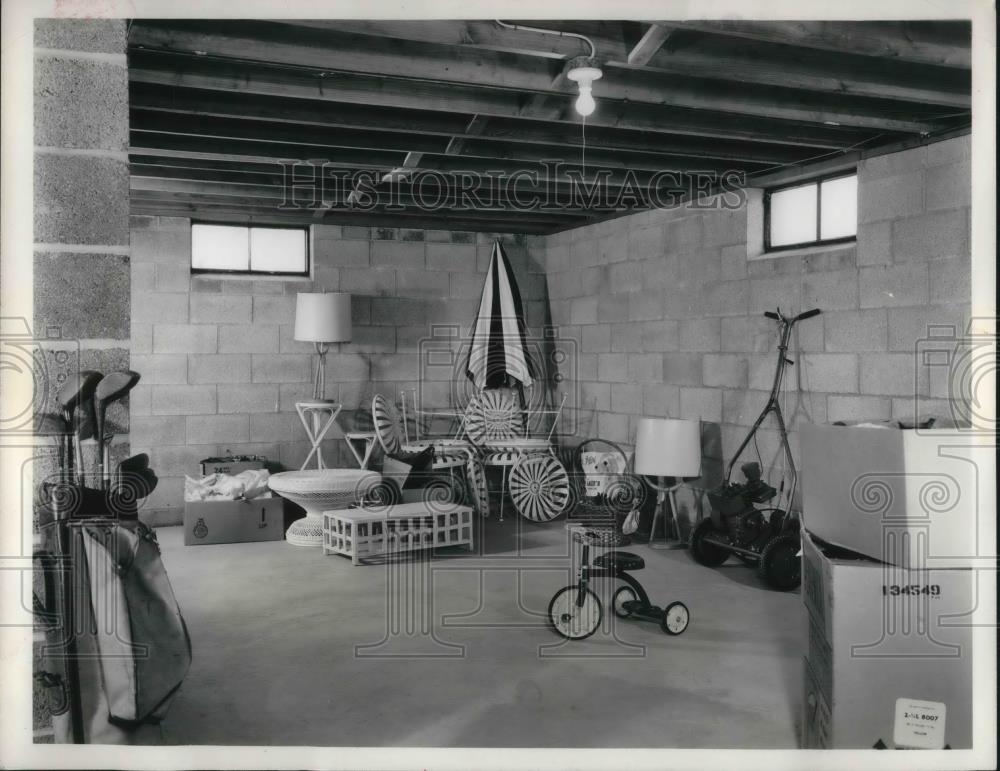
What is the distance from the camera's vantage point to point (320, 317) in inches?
252

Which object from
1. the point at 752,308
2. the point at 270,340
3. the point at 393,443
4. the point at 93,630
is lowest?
the point at 93,630

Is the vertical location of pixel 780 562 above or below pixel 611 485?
below

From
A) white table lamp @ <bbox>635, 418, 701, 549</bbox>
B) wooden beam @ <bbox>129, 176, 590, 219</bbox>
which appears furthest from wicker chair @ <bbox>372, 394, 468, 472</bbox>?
white table lamp @ <bbox>635, 418, 701, 549</bbox>

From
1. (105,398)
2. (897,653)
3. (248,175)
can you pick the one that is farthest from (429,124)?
(897,653)

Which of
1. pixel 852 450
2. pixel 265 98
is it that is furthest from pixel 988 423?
pixel 265 98

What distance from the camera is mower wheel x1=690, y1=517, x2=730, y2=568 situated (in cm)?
516

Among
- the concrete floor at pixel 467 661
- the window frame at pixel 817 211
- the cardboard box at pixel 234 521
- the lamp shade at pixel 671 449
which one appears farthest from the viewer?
the cardboard box at pixel 234 521

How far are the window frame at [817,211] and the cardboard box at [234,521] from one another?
3.59m

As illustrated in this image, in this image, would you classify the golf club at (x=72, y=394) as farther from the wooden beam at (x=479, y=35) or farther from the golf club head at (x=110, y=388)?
the wooden beam at (x=479, y=35)

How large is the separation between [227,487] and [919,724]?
4.64 m

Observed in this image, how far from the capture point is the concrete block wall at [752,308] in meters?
4.19

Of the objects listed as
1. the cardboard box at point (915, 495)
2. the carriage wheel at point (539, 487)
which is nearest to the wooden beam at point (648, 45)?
the cardboard box at point (915, 495)

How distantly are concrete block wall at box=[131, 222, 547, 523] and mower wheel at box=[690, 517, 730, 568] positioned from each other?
269cm

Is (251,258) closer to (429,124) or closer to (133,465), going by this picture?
(429,124)
